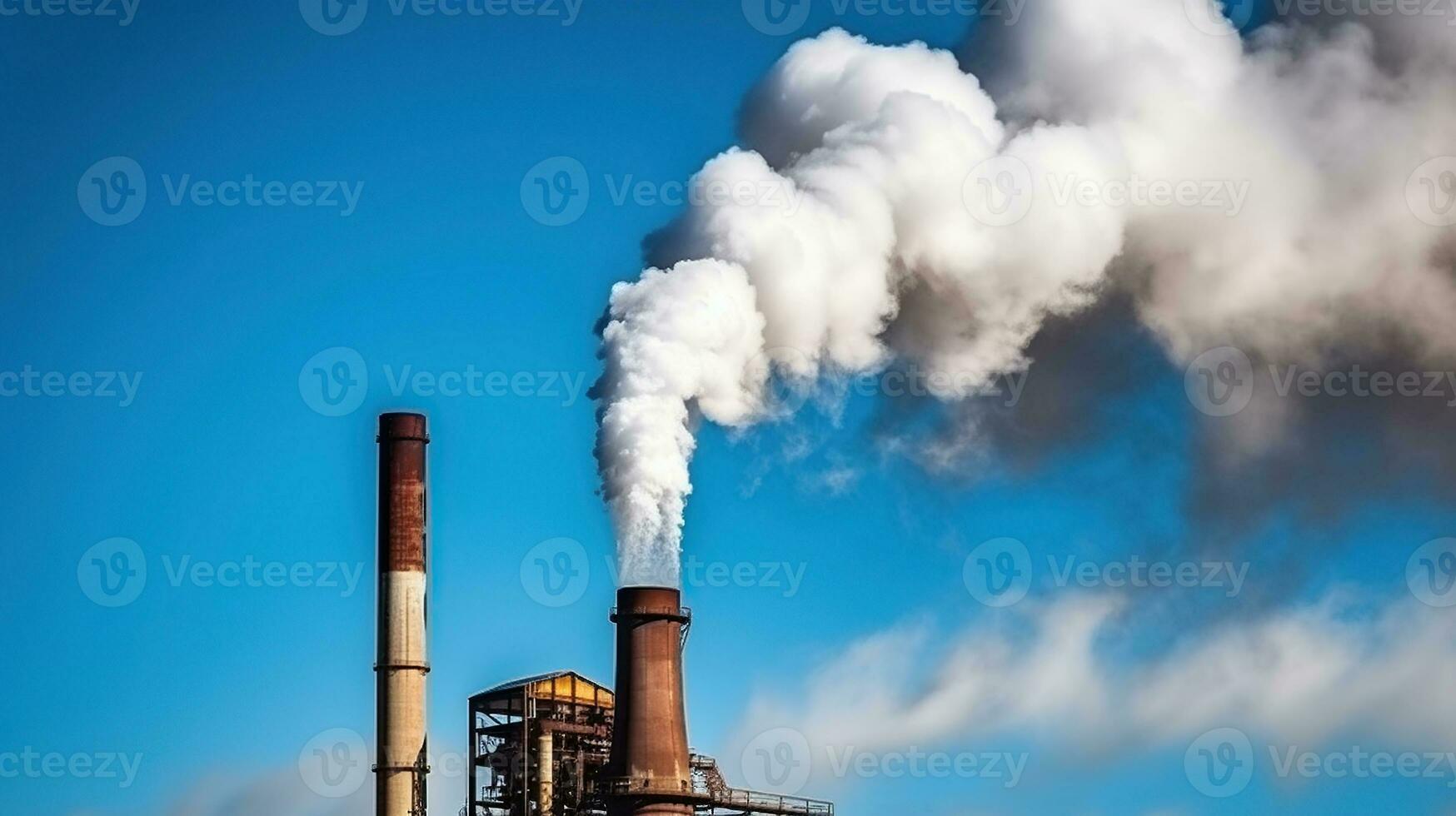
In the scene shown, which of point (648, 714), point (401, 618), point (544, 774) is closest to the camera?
point (648, 714)

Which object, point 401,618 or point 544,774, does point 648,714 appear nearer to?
point 544,774

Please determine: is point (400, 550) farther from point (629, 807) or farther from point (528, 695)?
point (629, 807)

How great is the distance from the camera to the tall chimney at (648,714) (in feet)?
197

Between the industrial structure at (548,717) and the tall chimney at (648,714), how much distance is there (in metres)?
0.03

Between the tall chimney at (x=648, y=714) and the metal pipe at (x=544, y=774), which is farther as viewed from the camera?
the metal pipe at (x=544, y=774)

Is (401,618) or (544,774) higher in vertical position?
(401,618)

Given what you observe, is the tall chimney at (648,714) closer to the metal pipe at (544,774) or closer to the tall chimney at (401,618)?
the metal pipe at (544,774)

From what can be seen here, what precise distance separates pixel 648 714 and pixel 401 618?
884 cm

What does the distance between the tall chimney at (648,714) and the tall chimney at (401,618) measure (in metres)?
6.46

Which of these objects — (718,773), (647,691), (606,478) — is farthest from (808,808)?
(606,478)

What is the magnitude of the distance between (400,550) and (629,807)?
10.8 m

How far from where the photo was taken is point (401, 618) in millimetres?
64938

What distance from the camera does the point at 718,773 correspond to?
63188mm

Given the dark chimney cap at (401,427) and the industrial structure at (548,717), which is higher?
the dark chimney cap at (401,427)
